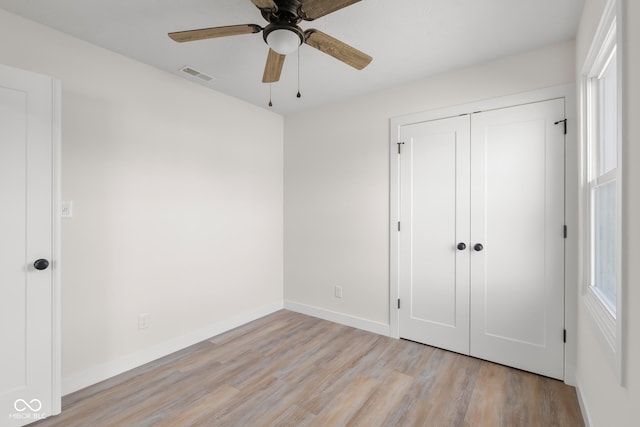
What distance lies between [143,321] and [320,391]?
162cm

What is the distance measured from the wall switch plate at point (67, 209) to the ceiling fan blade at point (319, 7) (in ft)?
6.79

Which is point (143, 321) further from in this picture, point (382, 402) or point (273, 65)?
point (273, 65)

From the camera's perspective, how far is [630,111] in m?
1.07

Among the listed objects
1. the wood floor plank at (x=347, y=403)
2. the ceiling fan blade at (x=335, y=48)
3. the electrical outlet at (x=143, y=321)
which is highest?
the ceiling fan blade at (x=335, y=48)

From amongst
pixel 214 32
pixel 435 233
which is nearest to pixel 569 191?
pixel 435 233

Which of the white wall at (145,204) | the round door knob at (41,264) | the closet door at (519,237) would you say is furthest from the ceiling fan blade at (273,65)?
the round door knob at (41,264)

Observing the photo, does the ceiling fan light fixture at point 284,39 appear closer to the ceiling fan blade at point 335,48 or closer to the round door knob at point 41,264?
the ceiling fan blade at point 335,48

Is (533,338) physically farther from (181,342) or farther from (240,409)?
(181,342)

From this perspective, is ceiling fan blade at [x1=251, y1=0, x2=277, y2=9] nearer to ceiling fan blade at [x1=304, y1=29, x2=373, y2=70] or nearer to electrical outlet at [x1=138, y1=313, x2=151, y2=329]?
ceiling fan blade at [x1=304, y1=29, x2=373, y2=70]

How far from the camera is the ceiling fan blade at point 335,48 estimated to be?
1714 millimetres

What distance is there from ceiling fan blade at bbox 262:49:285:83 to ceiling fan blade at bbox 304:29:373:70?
22 centimetres

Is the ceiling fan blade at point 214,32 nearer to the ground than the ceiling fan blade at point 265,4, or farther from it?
nearer to the ground

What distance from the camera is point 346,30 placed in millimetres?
2125

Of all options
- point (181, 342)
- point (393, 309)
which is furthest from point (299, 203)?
point (181, 342)
